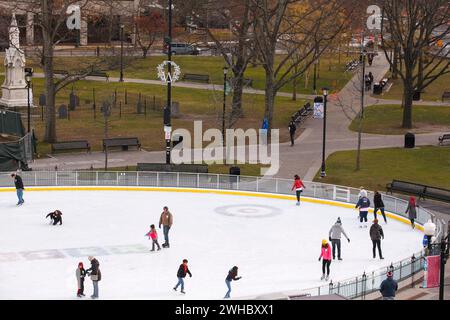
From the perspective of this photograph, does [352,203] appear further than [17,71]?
No

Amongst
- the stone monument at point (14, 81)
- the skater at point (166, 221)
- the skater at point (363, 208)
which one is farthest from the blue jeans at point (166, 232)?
the stone monument at point (14, 81)

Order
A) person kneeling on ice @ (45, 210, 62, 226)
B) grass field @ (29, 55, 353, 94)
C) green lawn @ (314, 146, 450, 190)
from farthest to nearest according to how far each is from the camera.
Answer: grass field @ (29, 55, 353, 94) < green lawn @ (314, 146, 450, 190) < person kneeling on ice @ (45, 210, 62, 226)

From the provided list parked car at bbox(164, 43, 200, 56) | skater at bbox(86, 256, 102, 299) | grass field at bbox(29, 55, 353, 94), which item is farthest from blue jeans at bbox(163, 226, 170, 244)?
parked car at bbox(164, 43, 200, 56)

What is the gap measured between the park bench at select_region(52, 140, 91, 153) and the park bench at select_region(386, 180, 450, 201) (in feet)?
54.9

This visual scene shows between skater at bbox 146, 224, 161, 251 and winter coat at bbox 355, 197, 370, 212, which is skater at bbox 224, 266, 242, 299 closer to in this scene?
skater at bbox 146, 224, 161, 251

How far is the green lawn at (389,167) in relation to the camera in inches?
1795

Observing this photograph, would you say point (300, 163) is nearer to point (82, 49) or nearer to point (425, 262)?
point (425, 262)

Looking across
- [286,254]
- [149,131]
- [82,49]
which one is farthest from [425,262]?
[82,49]

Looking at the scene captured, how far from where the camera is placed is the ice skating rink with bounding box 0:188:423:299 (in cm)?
2788

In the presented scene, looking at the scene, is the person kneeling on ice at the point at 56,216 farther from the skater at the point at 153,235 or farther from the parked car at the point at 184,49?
the parked car at the point at 184,49

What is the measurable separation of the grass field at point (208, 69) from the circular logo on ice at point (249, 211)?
40.4 metres

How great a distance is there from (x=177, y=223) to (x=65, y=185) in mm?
7756

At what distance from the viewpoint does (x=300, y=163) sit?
4934cm

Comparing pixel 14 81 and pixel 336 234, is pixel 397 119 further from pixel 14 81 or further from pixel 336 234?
pixel 336 234
